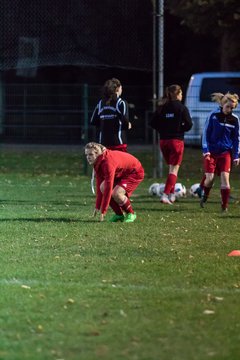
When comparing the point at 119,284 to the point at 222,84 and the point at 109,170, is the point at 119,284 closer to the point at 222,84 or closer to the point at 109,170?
the point at 109,170

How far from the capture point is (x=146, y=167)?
24.3 metres

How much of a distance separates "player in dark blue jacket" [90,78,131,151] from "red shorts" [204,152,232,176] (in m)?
1.24

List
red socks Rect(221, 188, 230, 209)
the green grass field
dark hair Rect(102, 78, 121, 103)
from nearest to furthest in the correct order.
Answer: the green grass field, dark hair Rect(102, 78, 121, 103), red socks Rect(221, 188, 230, 209)

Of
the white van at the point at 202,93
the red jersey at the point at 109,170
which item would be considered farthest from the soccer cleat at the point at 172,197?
the white van at the point at 202,93

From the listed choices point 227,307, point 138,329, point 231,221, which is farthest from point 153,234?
point 138,329

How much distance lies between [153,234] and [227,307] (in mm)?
4169

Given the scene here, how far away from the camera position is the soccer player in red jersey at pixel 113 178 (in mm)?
12273

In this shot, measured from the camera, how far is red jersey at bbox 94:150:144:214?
12273mm

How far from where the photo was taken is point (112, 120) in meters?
14.4

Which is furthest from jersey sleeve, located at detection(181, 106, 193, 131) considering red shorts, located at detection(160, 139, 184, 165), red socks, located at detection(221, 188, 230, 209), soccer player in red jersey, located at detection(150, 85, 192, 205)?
red socks, located at detection(221, 188, 230, 209)

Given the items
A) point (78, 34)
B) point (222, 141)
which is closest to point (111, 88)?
point (222, 141)

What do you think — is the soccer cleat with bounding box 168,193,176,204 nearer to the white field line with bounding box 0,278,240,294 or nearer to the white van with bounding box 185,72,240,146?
the white field line with bounding box 0,278,240,294

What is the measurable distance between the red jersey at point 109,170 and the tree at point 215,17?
14.2m

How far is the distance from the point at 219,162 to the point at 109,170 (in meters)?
2.86
